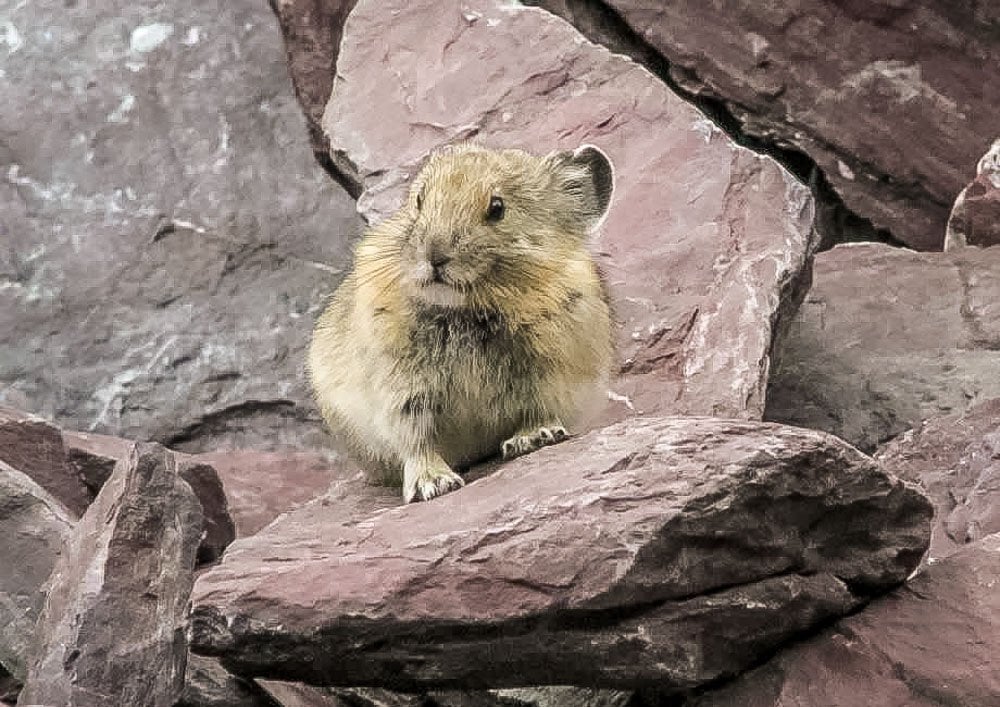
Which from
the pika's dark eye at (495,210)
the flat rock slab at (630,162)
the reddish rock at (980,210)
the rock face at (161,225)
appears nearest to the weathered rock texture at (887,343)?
the reddish rock at (980,210)

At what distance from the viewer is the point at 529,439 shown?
15.9 feet

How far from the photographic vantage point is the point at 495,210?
4867 mm

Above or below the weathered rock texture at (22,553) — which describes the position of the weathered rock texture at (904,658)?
above

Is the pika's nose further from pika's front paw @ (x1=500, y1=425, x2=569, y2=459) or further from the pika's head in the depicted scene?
pika's front paw @ (x1=500, y1=425, x2=569, y2=459)

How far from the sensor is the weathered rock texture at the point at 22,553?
193 inches

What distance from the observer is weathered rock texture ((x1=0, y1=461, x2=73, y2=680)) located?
489cm

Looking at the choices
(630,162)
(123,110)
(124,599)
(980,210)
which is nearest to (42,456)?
(124,599)

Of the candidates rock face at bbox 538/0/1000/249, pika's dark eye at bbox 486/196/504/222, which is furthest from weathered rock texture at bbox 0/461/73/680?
rock face at bbox 538/0/1000/249

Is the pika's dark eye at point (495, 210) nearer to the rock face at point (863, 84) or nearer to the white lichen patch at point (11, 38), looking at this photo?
the rock face at point (863, 84)

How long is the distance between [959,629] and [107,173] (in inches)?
244

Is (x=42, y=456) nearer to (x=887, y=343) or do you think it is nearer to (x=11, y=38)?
(x=887, y=343)

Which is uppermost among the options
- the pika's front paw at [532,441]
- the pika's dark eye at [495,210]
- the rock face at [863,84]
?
the pika's dark eye at [495,210]

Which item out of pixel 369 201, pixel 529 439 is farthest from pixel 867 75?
pixel 529 439

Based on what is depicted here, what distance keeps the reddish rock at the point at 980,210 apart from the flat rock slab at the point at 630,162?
47.2 inches
